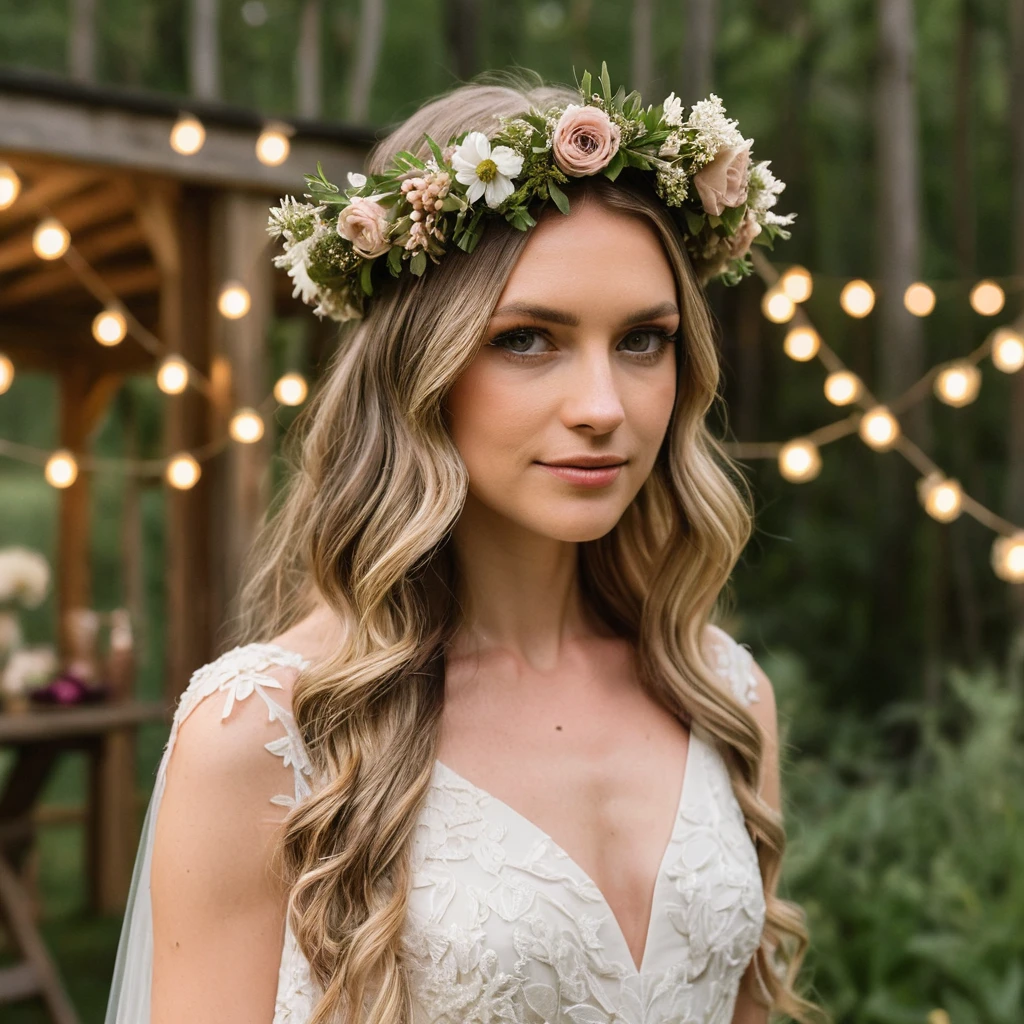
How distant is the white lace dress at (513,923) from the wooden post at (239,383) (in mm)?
2026

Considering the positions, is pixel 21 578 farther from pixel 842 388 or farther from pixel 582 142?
pixel 582 142

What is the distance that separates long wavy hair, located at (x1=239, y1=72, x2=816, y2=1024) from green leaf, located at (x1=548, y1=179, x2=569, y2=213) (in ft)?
0.16

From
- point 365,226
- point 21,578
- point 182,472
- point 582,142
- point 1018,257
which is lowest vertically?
point 21,578

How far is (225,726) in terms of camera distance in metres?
1.44

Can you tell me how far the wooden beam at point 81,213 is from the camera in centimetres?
400

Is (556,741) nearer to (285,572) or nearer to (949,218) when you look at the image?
(285,572)

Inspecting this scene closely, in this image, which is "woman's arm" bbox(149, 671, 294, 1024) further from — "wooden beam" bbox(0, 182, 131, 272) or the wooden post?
"wooden beam" bbox(0, 182, 131, 272)

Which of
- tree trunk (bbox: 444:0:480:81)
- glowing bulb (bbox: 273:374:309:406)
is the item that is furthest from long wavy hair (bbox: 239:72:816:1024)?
Result: tree trunk (bbox: 444:0:480:81)

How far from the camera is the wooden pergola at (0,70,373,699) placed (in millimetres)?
3219

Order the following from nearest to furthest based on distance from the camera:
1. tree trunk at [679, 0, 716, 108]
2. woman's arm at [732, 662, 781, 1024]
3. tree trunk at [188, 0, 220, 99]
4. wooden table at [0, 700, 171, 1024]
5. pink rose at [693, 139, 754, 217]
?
pink rose at [693, 139, 754, 217]
woman's arm at [732, 662, 781, 1024]
wooden table at [0, 700, 171, 1024]
tree trunk at [188, 0, 220, 99]
tree trunk at [679, 0, 716, 108]

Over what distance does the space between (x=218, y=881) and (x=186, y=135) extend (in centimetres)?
248

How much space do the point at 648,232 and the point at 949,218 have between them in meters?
7.13

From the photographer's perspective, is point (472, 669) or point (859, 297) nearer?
point (472, 669)

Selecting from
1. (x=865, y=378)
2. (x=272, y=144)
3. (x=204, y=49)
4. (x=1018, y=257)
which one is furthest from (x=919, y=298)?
(x=204, y=49)
